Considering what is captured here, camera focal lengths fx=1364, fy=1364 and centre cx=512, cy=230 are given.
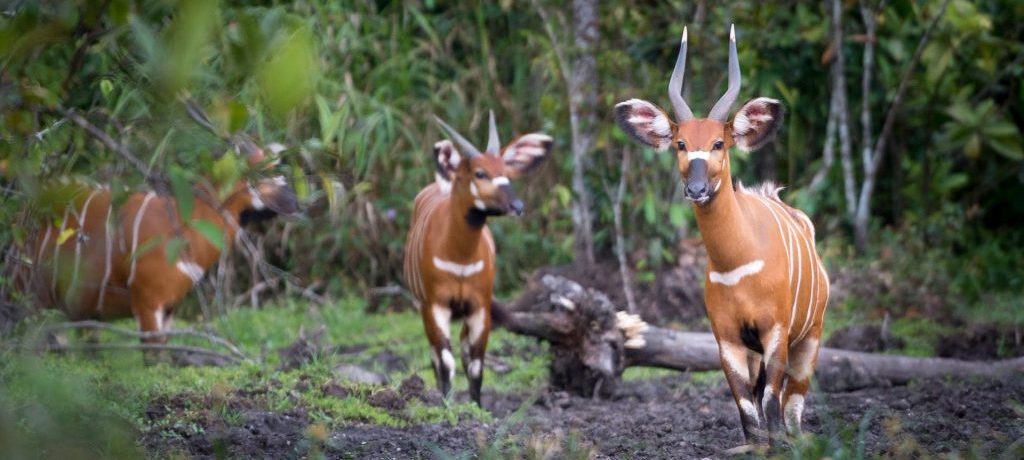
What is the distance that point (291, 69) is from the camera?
3.04 m

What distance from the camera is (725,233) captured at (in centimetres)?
520

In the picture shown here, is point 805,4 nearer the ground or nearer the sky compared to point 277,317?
nearer the sky

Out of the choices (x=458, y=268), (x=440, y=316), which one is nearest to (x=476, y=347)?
(x=440, y=316)

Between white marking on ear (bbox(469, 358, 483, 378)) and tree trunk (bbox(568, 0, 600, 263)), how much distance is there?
2717mm

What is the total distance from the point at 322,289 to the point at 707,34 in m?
3.84

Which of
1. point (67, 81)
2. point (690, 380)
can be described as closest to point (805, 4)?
point (690, 380)

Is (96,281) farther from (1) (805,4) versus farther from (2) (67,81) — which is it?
(1) (805,4)

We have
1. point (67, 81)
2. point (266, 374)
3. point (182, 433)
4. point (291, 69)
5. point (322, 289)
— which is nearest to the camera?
point (291, 69)

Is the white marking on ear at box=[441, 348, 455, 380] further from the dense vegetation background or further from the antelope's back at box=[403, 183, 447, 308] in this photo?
the dense vegetation background

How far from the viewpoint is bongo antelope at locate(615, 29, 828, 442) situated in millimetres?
5164

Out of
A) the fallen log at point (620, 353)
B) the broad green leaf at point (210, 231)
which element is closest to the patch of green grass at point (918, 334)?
the fallen log at point (620, 353)

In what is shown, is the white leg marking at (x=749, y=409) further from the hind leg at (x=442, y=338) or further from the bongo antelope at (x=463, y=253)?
the hind leg at (x=442, y=338)

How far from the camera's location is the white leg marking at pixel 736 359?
17.0ft

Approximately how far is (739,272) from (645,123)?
0.77 metres
